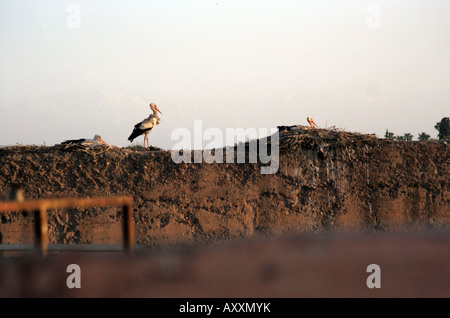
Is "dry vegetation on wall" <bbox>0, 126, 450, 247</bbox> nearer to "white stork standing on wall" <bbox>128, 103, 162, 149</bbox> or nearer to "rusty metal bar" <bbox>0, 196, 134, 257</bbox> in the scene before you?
"rusty metal bar" <bbox>0, 196, 134, 257</bbox>

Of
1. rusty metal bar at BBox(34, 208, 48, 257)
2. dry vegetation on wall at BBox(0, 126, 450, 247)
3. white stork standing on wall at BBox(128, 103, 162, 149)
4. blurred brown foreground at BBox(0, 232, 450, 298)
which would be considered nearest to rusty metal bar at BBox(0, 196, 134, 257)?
rusty metal bar at BBox(34, 208, 48, 257)

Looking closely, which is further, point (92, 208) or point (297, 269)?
point (92, 208)

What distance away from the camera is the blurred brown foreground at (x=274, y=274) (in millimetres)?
2955

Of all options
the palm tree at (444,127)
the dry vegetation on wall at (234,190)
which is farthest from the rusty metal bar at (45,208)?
the palm tree at (444,127)

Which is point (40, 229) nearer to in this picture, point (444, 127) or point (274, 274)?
point (274, 274)

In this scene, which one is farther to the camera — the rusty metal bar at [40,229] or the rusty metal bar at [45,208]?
the rusty metal bar at [40,229]

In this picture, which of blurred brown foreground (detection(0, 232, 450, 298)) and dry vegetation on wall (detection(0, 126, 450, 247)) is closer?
blurred brown foreground (detection(0, 232, 450, 298))

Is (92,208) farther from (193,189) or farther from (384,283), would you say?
(384,283)

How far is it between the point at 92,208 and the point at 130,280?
384 cm

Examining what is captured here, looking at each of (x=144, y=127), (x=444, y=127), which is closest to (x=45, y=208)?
(x=144, y=127)

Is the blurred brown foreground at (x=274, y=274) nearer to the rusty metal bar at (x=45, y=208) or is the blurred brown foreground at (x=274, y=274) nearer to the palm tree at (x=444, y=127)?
the rusty metal bar at (x=45, y=208)

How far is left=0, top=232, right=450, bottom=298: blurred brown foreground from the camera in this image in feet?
9.70
